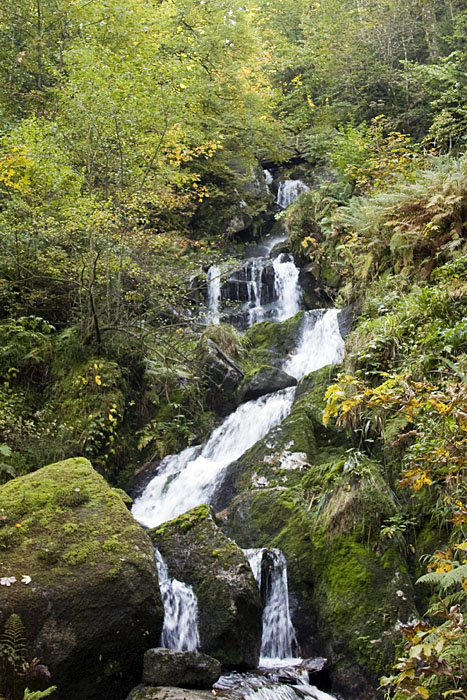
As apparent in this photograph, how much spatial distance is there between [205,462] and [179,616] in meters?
3.81

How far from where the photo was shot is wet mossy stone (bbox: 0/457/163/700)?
4168 millimetres

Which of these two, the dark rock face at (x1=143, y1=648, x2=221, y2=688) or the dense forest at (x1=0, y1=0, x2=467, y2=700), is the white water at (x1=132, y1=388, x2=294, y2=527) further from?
the dark rock face at (x1=143, y1=648, x2=221, y2=688)

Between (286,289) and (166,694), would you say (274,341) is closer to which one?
(286,289)

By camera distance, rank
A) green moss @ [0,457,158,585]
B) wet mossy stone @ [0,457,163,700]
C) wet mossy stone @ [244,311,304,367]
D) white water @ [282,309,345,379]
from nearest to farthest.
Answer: wet mossy stone @ [0,457,163,700]
green moss @ [0,457,158,585]
white water @ [282,309,345,379]
wet mossy stone @ [244,311,304,367]

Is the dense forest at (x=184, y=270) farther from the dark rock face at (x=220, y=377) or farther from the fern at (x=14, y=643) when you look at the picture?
the dark rock face at (x=220, y=377)

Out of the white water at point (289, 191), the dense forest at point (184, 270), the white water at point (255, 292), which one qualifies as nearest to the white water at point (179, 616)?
the dense forest at point (184, 270)

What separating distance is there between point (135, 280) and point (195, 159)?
6.95 meters

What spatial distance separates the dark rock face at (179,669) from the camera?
4.30m

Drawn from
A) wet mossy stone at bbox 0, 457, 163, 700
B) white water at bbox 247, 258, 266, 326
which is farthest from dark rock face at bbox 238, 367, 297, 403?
wet mossy stone at bbox 0, 457, 163, 700

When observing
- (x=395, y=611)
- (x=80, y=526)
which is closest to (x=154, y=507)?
(x=80, y=526)

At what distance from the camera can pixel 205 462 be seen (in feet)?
29.3

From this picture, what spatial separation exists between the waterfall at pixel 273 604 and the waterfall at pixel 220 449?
239cm

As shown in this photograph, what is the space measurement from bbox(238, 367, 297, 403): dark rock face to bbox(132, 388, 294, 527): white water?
147mm

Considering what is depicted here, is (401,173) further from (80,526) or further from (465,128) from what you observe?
(80,526)
